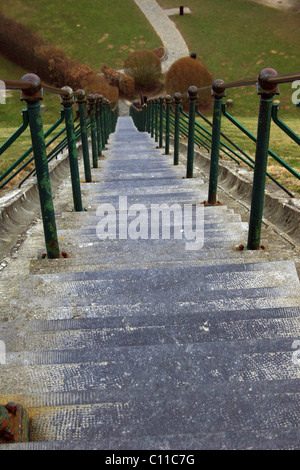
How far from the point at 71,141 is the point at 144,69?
4580 centimetres

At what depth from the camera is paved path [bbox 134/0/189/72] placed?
5212cm

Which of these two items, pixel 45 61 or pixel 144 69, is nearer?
pixel 144 69

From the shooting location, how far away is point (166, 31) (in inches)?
2308

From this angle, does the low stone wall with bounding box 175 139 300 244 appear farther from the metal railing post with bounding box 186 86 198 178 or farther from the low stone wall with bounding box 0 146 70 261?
the low stone wall with bounding box 0 146 70 261

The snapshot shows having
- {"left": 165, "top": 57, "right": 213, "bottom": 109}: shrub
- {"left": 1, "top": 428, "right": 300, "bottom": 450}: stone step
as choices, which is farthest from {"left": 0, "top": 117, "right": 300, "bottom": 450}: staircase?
{"left": 165, "top": 57, "right": 213, "bottom": 109}: shrub

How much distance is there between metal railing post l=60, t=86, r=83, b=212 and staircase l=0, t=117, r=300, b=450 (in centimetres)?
132

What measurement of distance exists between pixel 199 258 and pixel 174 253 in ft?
0.61

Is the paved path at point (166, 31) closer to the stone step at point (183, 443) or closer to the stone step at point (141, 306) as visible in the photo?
the stone step at point (141, 306)

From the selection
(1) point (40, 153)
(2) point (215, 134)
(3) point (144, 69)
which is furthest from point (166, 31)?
(1) point (40, 153)

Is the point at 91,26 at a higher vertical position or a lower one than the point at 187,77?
higher

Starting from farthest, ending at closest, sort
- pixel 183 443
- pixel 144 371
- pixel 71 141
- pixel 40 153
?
pixel 71 141 → pixel 40 153 → pixel 144 371 → pixel 183 443

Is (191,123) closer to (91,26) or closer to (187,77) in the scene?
(187,77)

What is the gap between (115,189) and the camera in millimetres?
4488
